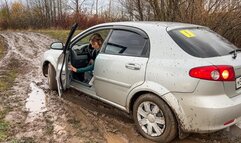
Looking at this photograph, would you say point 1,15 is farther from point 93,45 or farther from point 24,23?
point 93,45

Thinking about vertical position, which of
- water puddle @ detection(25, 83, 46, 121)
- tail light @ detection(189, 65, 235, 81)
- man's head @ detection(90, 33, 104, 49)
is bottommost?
water puddle @ detection(25, 83, 46, 121)

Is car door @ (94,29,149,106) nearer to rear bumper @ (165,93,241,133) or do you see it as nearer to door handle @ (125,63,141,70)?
door handle @ (125,63,141,70)

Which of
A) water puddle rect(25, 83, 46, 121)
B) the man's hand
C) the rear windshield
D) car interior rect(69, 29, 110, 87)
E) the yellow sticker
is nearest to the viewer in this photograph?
the rear windshield

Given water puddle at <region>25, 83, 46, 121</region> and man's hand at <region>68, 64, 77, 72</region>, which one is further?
man's hand at <region>68, 64, 77, 72</region>

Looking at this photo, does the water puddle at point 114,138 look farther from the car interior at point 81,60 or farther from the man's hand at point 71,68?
the man's hand at point 71,68

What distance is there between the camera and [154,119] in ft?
12.5

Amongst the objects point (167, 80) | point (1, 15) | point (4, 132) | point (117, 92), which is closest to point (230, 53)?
point (167, 80)

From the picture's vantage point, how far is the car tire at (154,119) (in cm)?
361

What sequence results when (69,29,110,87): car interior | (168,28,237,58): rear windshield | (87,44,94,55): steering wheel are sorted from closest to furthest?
(168,28,237,58): rear windshield < (69,29,110,87): car interior < (87,44,94,55): steering wheel

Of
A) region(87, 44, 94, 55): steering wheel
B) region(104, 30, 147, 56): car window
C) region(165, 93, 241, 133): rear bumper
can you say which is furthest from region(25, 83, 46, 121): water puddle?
region(165, 93, 241, 133): rear bumper

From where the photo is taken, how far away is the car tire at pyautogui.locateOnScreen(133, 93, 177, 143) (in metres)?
3.61

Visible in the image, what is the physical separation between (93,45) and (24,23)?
27.0 meters

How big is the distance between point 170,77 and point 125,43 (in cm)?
111

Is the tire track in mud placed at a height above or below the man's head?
below
